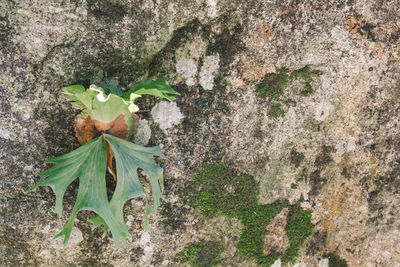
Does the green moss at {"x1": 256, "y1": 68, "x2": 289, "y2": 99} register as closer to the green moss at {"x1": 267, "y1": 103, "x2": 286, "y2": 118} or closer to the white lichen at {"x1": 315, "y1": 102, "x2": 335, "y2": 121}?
the green moss at {"x1": 267, "y1": 103, "x2": 286, "y2": 118}

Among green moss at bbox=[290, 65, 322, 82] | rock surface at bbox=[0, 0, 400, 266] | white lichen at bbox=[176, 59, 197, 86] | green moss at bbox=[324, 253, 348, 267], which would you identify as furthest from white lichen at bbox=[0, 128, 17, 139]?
green moss at bbox=[324, 253, 348, 267]

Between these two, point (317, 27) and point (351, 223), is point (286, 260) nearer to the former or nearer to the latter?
point (351, 223)

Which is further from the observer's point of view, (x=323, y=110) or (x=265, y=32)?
(x=323, y=110)

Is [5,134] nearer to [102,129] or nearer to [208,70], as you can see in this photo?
[102,129]

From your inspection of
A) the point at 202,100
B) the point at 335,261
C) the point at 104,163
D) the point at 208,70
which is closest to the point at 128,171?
the point at 104,163

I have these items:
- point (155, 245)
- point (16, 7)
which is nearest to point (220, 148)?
point (155, 245)
